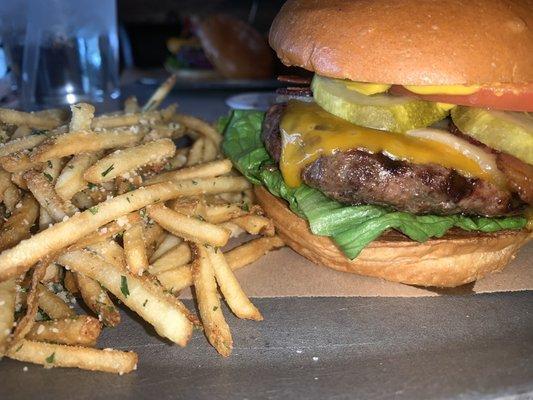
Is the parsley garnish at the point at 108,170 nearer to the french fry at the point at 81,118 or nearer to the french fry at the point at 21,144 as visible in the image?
the french fry at the point at 81,118

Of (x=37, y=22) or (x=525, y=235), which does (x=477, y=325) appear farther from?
(x=37, y=22)

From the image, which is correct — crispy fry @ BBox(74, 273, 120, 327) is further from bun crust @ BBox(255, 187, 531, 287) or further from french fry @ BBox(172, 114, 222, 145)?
french fry @ BBox(172, 114, 222, 145)

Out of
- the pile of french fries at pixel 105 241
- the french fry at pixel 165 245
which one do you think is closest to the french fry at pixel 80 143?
the pile of french fries at pixel 105 241

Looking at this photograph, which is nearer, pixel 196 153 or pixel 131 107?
pixel 196 153

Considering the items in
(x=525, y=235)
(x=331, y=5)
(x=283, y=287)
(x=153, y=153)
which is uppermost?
(x=331, y=5)

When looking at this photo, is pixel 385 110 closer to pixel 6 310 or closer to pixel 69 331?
pixel 69 331

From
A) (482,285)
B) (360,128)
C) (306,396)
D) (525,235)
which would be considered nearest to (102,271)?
(306,396)

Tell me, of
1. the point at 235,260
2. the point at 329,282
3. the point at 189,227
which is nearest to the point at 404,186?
the point at 329,282
